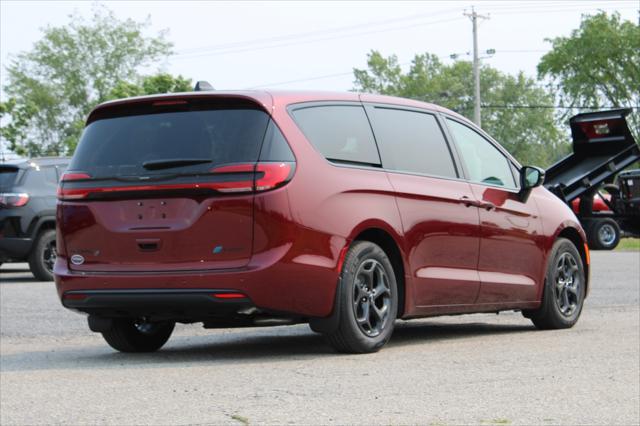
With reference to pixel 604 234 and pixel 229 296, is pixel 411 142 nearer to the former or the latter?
pixel 229 296

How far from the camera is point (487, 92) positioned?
135 metres

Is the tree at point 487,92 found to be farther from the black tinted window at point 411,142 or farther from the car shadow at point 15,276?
the black tinted window at point 411,142

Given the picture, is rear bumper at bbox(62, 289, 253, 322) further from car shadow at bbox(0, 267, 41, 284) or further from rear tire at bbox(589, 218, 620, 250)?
rear tire at bbox(589, 218, 620, 250)

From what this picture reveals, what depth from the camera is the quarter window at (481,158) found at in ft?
30.0

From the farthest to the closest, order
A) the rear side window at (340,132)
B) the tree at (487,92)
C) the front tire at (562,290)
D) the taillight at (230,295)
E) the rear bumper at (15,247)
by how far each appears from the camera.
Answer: the tree at (487,92), the rear bumper at (15,247), the front tire at (562,290), the rear side window at (340,132), the taillight at (230,295)

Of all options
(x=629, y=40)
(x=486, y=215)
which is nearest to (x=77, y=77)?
(x=629, y=40)

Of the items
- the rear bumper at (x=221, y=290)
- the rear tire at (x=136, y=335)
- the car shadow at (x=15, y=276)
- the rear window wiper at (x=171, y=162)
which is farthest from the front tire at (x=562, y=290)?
the car shadow at (x=15, y=276)

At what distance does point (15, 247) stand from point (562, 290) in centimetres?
1012

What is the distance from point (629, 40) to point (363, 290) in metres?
66.2

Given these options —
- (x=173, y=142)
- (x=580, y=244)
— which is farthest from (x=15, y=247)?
(x=173, y=142)

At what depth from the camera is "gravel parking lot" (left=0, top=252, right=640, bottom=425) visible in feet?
18.3

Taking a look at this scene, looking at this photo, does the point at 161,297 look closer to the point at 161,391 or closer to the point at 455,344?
the point at 161,391

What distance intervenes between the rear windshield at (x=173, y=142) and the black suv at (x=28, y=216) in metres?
9.96

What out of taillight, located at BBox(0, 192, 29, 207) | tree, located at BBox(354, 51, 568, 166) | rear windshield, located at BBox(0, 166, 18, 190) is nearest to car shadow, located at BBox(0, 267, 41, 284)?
taillight, located at BBox(0, 192, 29, 207)
